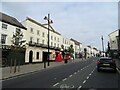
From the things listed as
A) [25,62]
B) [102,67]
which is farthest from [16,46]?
[25,62]

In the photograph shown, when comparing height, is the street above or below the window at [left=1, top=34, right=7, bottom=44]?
below

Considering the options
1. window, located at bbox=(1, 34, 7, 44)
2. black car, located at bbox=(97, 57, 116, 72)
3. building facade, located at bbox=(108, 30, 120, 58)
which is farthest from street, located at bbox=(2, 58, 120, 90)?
building facade, located at bbox=(108, 30, 120, 58)

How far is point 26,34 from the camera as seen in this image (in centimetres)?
4138

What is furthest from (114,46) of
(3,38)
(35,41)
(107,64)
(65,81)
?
(65,81)

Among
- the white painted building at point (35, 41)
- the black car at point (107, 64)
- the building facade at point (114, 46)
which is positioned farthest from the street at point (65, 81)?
the building facade at point (114, 46)

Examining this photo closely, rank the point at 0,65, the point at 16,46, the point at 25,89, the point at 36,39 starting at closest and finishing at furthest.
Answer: the point at 25,89 → the point at 16,46 → the point at 0,65 → the point at 36,39

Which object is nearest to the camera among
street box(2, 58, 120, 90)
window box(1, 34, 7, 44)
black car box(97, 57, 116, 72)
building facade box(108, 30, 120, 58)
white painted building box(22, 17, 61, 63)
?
street box(2, 58, 120, 90)

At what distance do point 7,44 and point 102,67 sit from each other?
17895 mm

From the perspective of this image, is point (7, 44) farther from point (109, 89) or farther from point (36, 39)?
point (109, 89)

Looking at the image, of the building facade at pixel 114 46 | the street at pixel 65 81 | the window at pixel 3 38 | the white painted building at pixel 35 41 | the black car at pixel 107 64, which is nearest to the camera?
the street at pixel 65 81

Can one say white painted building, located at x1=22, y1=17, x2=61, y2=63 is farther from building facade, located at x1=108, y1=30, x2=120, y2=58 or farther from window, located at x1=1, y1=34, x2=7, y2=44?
building facade, located at x1=108, y1=30, x2=120, y2=58

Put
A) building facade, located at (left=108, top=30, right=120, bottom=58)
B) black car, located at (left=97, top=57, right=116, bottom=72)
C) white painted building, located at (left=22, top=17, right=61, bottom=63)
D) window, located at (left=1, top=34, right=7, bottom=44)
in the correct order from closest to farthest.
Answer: black car, located at (left=97, top=57, right=116, bottom=72) → window, located at (left=1, top=34, right=7, bottom=44) → white painted building, located at (left=22, top=17, right=61, bottom=63) → building facade, located at (left=108, top=30, right=120, bottom=58)

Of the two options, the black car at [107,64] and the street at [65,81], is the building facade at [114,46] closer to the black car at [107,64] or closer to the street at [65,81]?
the black car at [107,64]

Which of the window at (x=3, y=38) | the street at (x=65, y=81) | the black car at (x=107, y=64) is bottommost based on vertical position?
the street at (x=65, y=81)
